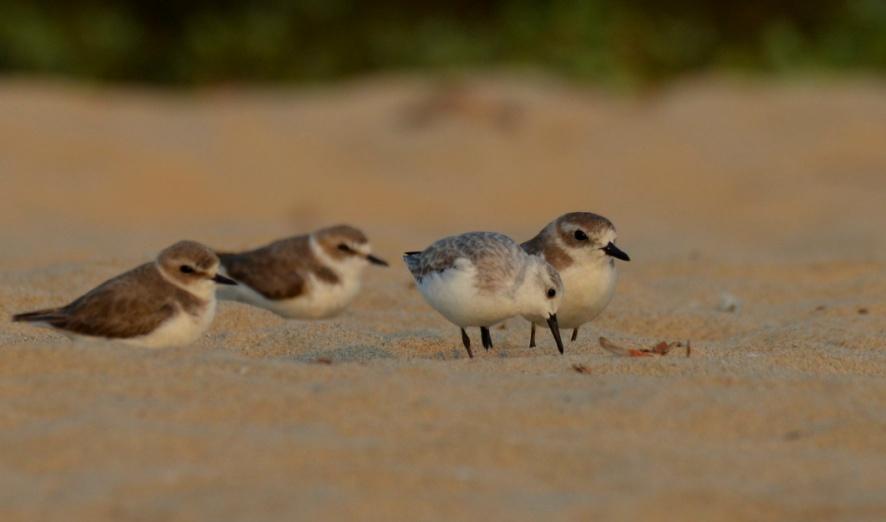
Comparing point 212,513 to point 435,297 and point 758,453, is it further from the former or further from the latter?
point 435,297

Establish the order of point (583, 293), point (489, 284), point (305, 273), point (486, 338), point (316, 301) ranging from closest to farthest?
point (489, 284)
point (486, 338)
point (583, 293)
point (316, 301)
point (305, 273)

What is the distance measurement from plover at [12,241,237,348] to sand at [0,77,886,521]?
21 centimetres

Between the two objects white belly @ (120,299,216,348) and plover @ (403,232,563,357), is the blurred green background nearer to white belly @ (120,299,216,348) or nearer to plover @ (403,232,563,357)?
plover @ (403,232,563,357)

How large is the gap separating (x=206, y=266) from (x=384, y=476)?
221 cm

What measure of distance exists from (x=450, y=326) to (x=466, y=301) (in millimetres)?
1506

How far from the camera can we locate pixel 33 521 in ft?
13.0

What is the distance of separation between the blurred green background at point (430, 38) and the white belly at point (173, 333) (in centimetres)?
1199

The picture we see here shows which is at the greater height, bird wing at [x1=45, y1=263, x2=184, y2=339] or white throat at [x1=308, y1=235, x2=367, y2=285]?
white throat at [x1=308, y1=235, x2=367, y2=285]

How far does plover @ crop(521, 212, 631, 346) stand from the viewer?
6.84m

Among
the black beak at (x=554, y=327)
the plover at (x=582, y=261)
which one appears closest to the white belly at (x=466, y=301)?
the black beak at (x=554, y=327)

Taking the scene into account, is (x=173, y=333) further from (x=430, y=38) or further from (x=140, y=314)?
(x=430, y=38)

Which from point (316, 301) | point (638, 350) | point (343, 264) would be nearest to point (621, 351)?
point (638, 350)

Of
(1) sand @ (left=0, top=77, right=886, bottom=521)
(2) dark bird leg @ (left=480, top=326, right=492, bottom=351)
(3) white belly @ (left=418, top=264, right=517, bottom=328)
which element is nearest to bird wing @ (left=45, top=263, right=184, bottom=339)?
(1) sand @ (left=0, top=77, right=886, bottom=521)

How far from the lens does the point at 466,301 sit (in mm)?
6273
